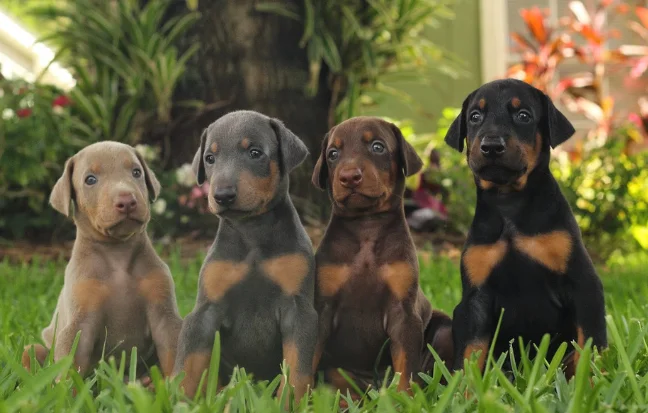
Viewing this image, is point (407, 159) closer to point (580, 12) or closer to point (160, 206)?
point (160, 206)

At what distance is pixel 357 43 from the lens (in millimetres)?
7414

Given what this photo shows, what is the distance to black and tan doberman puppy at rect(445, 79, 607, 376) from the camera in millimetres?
2615

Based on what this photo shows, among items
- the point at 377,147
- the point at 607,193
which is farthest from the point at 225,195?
the point at 607,193

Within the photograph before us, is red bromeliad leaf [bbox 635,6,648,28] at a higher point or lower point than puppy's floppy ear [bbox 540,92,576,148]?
higher

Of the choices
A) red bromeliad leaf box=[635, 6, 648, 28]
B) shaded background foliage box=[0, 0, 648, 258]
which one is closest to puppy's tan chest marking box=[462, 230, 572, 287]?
shaded background foliage box=[0, 0, 648, 258]

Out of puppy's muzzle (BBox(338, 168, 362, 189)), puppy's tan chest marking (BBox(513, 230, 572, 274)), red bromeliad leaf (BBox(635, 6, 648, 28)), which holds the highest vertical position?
red bromeliad leaf (BBox(635, 6, 648, 28))

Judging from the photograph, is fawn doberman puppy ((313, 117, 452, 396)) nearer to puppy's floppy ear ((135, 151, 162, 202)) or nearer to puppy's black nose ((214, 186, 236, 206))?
puppy's black nose ((214, 186, 236, 206))

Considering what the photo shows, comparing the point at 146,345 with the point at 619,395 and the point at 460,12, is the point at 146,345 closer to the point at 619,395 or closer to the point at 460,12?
the point at 619,395

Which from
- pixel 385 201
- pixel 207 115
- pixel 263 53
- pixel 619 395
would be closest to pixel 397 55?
pixel 263 53

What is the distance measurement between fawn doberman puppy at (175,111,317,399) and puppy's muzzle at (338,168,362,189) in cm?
16

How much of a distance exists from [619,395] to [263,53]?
503 centimetres

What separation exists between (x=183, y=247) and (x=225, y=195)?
4425mm

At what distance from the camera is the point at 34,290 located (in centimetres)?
511

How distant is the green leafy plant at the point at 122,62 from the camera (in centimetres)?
706
